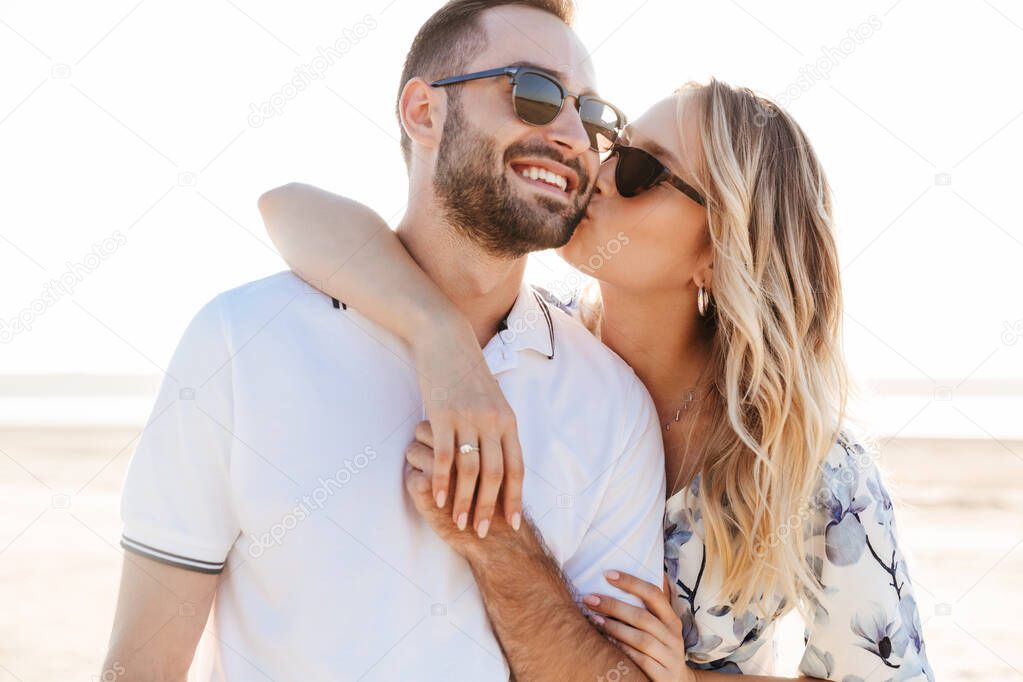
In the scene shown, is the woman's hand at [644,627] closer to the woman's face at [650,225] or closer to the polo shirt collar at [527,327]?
the polo shirt collar at [527,327]

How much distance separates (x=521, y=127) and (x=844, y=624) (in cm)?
160

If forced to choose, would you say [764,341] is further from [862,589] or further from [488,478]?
[488,478]

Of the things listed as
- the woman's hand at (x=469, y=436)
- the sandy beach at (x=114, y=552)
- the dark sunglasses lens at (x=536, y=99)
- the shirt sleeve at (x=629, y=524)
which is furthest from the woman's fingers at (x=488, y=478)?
the sandy beach at (x=114, y=552)

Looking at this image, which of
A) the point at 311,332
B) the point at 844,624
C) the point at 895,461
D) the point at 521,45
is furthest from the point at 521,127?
the point at 895,461

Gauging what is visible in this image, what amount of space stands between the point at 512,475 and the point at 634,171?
1.18m

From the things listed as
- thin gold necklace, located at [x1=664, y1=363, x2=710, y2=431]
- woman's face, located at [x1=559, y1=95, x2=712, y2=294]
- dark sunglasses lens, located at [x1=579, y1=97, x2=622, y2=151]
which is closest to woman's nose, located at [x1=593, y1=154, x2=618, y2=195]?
woman's face, located at [x1=559, y1=95, x2=712, y2=294]

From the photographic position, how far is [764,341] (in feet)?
9.63

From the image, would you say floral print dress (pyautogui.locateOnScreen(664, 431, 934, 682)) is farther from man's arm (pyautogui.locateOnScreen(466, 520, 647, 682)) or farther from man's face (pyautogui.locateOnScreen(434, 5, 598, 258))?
man's face (pyautogui.locateOnScreen(434, 5, 598, 258))

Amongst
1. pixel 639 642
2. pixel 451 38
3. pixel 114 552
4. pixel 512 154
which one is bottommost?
pixel 639 642

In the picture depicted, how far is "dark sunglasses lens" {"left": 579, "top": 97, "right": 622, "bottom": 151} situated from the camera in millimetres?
2670

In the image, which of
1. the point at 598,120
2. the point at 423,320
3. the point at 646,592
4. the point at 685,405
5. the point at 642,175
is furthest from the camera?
the point at 685,405

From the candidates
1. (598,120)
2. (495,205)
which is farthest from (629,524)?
(598,120)

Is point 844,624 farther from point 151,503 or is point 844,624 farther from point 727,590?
point 151,503

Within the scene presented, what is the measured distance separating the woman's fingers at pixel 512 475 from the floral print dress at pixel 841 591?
77 centimetres
